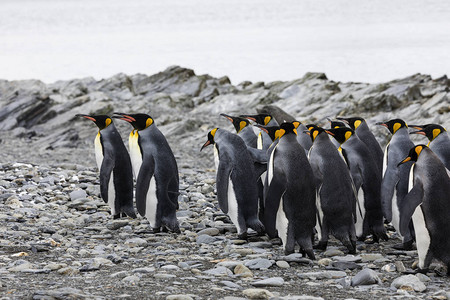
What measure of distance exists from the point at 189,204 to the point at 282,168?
2664mm

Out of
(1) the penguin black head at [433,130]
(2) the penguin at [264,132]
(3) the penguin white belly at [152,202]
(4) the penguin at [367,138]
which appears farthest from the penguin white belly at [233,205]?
Answer: (1) the penguin black head at [433,130]

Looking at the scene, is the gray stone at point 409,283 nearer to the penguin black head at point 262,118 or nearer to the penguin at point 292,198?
the penguin at point 292,198

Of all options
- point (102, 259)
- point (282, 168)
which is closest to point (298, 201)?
point (282, 168)

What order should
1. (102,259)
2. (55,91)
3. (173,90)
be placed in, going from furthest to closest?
(173,90)
(55,91)
(102,259)

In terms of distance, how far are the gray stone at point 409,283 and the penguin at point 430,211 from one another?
14.8 inches

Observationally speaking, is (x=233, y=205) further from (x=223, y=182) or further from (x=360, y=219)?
(x=360, y=219)

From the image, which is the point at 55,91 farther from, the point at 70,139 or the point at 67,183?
the point at 67,183

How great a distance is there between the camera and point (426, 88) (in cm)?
2020

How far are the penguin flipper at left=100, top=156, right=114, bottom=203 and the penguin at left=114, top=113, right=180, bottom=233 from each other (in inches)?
18.7

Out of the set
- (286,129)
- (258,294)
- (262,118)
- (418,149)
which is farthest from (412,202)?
(262,118)

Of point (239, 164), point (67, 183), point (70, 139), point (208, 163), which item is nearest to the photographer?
point (239, 164)

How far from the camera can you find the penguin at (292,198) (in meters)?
5.23

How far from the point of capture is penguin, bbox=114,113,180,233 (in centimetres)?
620

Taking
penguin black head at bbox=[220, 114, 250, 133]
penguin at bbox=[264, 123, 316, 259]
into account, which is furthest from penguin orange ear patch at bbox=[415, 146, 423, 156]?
penguin black head at bbox=[220, 114, 250, 133]
